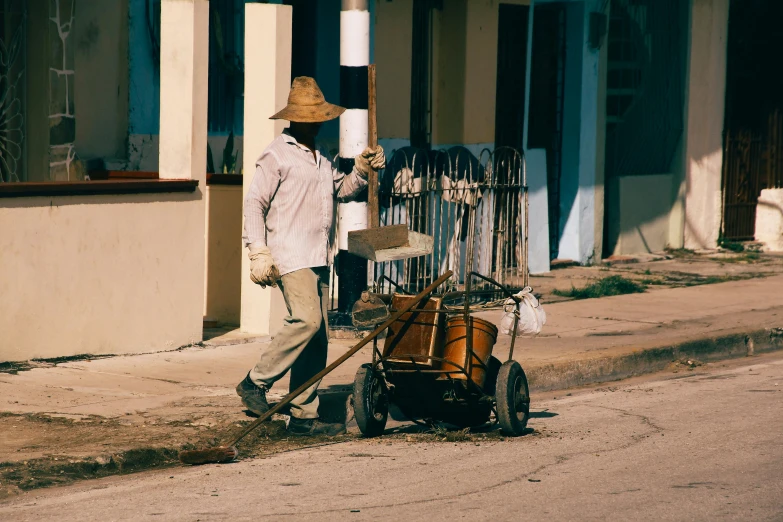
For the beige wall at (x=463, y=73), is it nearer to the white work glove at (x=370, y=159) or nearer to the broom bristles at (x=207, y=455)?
the white work glove at (x=370, y=159)

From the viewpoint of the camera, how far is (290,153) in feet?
25.8

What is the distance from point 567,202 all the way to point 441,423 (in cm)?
830

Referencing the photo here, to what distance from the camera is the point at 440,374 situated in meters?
7.41

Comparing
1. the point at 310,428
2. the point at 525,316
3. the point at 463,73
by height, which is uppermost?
the point at 463,73

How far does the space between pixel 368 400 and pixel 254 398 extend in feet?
2.42

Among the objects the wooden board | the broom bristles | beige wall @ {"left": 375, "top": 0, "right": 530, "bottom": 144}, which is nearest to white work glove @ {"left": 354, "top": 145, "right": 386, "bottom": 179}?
the wooden board

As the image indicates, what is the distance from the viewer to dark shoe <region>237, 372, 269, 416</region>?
787 cm

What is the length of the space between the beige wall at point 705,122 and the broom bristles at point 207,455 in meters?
11.9

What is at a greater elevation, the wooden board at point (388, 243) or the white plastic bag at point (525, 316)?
the wooden board at point (388, 243)

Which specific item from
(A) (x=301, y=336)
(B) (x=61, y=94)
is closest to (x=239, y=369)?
(A) (x=301, y=336)

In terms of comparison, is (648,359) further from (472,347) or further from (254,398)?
(254,398)

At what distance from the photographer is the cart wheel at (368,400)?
24.7 ft

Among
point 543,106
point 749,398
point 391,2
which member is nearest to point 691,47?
point 543,106

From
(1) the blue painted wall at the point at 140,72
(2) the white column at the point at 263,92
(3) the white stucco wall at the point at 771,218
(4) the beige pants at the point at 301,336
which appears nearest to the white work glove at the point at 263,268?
(4) the beige pants at the point at 301,336
